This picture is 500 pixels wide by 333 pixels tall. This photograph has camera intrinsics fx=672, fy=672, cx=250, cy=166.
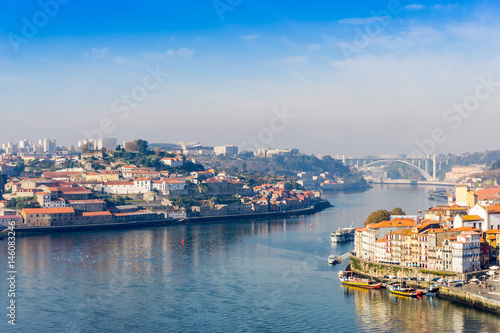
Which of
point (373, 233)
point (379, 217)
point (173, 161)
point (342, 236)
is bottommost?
point (342, 236)

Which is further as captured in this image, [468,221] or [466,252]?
[468,221]

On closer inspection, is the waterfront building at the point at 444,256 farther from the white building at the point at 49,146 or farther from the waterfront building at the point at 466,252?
the white building at the point at 49,146

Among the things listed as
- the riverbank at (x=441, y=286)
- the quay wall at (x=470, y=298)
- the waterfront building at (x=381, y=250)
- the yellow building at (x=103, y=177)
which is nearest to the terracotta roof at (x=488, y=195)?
the waterfront building at (x=381, y=250)

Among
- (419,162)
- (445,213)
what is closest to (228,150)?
(419,162)

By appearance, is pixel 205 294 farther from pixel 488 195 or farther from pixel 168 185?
pixel 168 185

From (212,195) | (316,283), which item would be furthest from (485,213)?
(212,195)
